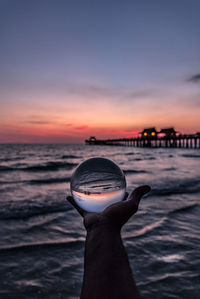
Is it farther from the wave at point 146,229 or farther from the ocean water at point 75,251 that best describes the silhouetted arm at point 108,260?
the wave at point 146,229

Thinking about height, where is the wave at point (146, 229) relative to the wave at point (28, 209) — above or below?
above

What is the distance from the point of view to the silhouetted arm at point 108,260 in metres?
1.06

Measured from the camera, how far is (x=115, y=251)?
4.17 feet

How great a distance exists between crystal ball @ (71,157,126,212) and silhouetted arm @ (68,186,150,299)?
0.59 meters

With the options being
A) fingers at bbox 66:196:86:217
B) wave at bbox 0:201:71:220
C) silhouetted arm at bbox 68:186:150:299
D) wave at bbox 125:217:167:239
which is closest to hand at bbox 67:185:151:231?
silhouetted arm at bbox 68:186:150:299

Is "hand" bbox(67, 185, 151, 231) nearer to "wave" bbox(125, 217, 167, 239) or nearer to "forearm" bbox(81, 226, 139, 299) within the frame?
"forearm" bbox(81, 226, 139, 299)

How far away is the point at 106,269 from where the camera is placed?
1.16m

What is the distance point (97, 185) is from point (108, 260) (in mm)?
1125

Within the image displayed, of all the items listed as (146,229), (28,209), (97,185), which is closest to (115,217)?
(97,185)

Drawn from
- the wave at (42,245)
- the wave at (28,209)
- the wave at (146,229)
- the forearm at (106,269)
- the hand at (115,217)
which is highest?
the hand at (115,217)

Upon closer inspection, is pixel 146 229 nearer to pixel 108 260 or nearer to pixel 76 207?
pixel 76 207

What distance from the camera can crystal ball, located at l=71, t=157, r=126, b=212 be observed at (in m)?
2.24

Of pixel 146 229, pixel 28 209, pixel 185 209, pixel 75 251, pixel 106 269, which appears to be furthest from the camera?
pixel 28 209

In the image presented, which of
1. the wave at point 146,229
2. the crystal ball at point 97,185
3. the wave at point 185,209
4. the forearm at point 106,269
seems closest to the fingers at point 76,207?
the crystal ball at point 97,185
